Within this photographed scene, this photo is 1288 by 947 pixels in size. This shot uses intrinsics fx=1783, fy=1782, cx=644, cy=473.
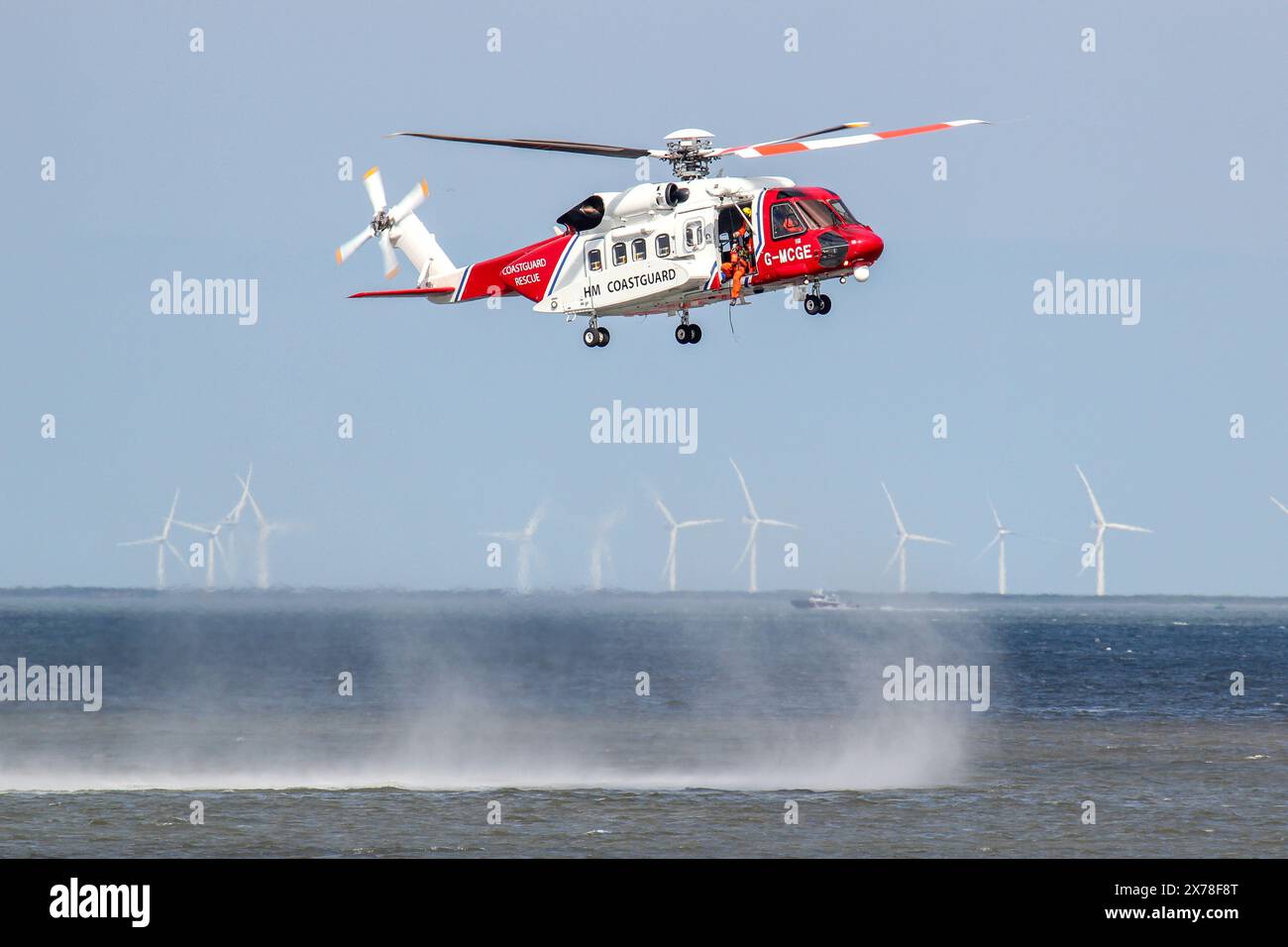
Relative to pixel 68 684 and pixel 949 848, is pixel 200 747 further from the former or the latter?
pixel 68 684

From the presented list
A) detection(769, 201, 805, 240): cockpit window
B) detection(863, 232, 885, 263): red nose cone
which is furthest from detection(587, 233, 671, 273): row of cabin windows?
detection(863, 232, 885, 263): red nose cone

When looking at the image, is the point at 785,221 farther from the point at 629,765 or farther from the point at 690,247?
the point at 629,765
